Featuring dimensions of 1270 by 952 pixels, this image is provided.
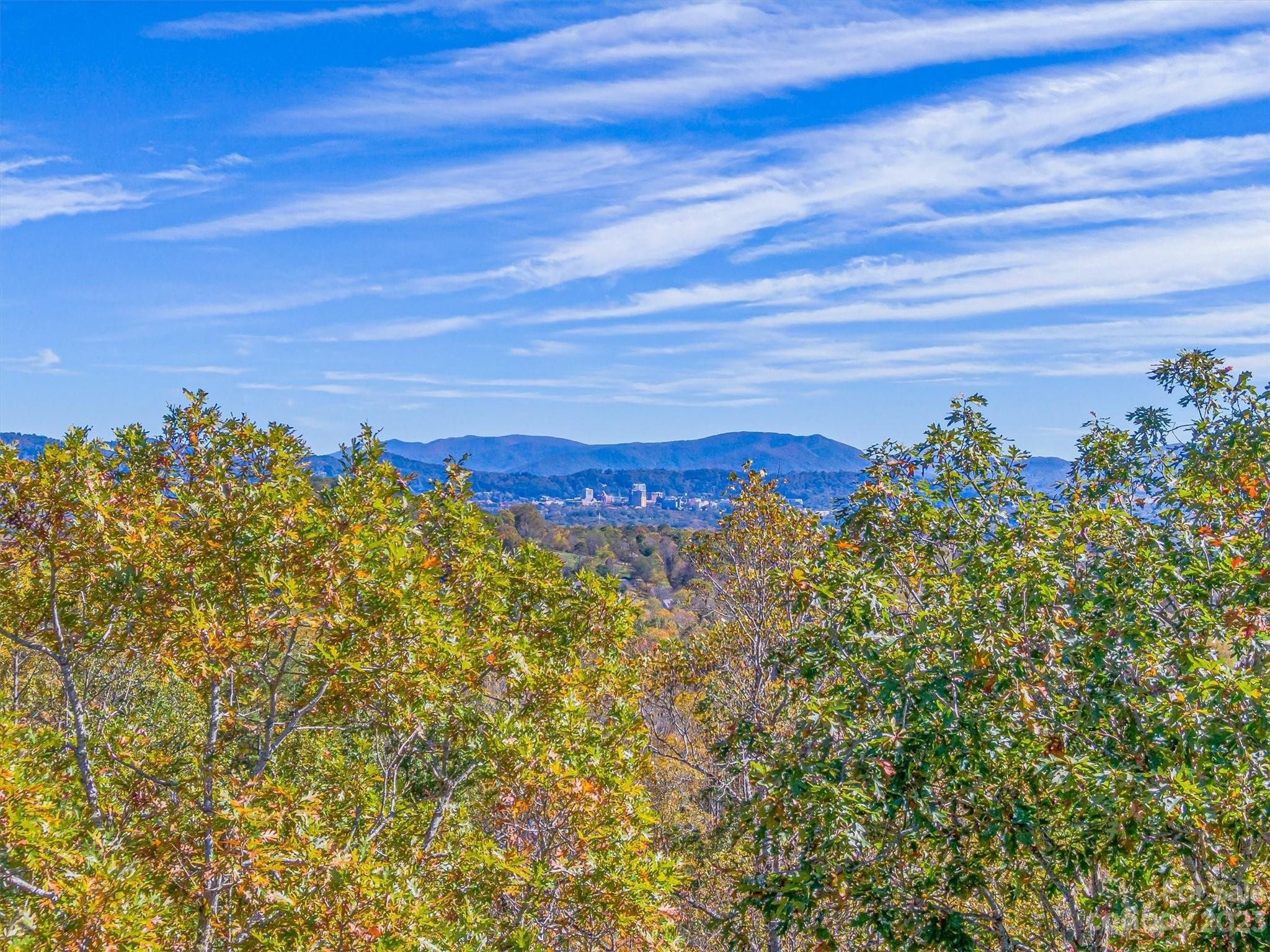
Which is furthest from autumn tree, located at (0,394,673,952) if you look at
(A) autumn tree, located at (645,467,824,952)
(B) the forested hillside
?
(A) autumn tree, located at (645,467,824,952)

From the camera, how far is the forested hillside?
4805mm

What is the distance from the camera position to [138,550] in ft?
18.8

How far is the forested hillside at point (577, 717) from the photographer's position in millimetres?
4805

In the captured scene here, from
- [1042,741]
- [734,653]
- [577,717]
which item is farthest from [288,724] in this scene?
[734,653]

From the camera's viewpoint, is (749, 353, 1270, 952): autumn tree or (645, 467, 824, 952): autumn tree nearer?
(749, 353, 1270, 952): autumn tree

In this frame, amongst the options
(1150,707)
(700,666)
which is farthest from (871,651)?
(700,666)

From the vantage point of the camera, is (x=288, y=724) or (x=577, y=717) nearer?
(x=288, y=724)

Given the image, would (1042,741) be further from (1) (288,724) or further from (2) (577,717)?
(1) (288,724)

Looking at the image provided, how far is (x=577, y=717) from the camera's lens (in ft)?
22.1

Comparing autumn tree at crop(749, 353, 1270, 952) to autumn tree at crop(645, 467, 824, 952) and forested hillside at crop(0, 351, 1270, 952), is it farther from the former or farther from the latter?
autumn tree at crop(645, 467, 824, 952)

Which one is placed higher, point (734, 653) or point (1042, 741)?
point (1042, 741)

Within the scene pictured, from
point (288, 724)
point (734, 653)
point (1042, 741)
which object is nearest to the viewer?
point (1042, 741)

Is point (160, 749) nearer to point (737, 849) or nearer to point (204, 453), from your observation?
point (204, 453)

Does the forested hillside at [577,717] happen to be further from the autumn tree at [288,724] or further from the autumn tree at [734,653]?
the autumn tree at [734,653]
